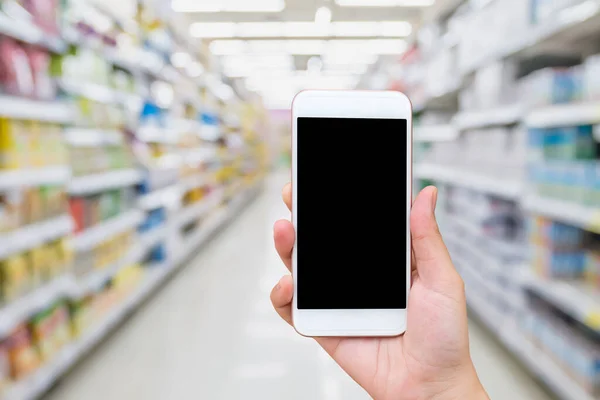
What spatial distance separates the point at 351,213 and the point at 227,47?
9964mm

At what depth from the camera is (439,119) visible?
429 cm

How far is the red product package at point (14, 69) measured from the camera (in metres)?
2.04

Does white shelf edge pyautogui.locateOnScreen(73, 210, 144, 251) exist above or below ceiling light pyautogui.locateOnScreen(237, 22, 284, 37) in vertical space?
below

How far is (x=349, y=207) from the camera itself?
106cm

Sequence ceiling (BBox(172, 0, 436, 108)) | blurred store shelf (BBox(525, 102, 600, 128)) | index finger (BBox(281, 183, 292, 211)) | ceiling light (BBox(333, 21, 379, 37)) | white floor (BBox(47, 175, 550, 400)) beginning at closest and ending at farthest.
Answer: index finger (BBox(281, 183, 292, 211))
blurred store shelf (BBox(525, 102, 600, 128))
white floor (BBox(47, 175, 550, 400))
ceiling (BBox(172, 0, 436, 108))
ceiling light (BBox(333, 21, 379, 37))

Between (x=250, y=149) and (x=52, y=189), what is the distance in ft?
30.3

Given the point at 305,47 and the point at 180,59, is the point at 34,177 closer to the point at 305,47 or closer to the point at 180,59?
the point at 180,59

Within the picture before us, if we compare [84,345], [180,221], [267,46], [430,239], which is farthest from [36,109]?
[267,46]

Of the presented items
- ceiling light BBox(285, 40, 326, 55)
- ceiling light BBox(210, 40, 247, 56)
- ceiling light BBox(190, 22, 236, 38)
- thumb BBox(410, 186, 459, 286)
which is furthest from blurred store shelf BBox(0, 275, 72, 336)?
ceiling light BBox(285, 40, 326, 55)

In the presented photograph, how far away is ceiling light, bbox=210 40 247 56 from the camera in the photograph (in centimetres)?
998

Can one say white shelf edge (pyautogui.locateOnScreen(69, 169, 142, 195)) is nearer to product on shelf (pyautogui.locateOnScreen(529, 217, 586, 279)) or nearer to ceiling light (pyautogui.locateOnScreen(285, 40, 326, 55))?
product on shelf (pyautogui.locateOnScreen(529, 217, 586, 279))

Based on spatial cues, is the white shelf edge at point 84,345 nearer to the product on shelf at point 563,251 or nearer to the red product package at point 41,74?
the red product package at point 41,74

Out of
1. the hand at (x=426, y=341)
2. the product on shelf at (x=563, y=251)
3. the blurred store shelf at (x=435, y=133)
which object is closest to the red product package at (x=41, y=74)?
the hand at (x=426, y=341)

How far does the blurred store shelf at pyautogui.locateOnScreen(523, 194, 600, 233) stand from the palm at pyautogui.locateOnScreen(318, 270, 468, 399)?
1195 millimetres
